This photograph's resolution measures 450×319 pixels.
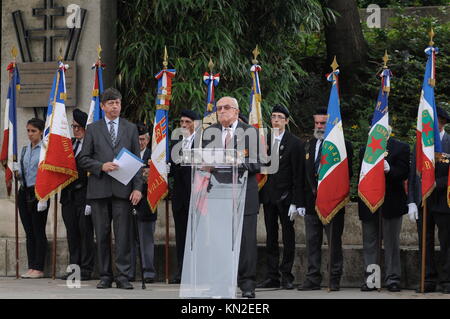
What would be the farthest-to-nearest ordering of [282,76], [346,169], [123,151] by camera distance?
1. [282,76]
2. [346,169]
3. [123,151]

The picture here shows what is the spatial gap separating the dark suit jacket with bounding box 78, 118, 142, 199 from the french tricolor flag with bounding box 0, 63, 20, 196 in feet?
7.21

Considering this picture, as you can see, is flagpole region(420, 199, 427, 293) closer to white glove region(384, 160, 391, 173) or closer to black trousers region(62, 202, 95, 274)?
white glove region(384, 160, 391, 173)

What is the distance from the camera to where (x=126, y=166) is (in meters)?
10.2

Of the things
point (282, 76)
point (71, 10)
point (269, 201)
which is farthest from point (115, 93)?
point (282, 76)

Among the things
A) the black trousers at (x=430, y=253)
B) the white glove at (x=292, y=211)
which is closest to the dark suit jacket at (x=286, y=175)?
the white glove at (x=292, y=211)

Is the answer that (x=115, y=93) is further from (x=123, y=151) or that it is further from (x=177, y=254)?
(x=177, y=254)

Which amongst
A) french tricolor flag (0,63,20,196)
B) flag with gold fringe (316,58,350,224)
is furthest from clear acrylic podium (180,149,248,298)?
french tricolor flag (0,63,20,196)

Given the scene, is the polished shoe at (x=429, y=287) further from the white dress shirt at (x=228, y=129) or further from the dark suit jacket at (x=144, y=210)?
the dark suit jacket at (x=144, y=210)

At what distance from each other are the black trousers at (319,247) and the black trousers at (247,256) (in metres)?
1.59

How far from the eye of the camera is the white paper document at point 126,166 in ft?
33.2

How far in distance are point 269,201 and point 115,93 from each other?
7.53ft

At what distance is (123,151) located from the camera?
10102 millimetres

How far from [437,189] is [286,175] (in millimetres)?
1787

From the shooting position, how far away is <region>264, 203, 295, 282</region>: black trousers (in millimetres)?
11078
